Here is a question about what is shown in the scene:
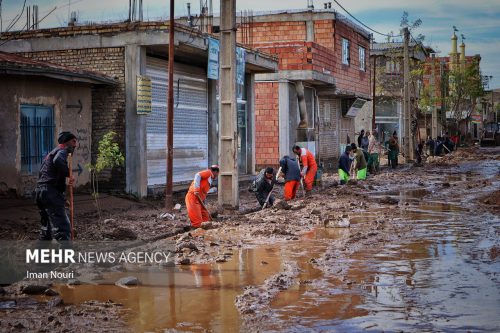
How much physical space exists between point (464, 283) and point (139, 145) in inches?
423

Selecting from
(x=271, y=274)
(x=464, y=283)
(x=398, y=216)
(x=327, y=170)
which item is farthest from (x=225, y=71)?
(x=327, y=170)

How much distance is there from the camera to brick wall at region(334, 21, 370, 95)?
108ft

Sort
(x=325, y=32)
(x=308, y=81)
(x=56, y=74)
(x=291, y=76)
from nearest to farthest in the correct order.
Answer: (x=56, y=74), (x=291, y=76), (x=308, y=81), (x=325, y=32)

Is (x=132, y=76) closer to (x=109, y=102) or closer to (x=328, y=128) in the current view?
(x=109, y=102)

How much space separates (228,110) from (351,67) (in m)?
20.6

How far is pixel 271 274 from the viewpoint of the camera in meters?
8.51

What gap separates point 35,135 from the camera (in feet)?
48.7

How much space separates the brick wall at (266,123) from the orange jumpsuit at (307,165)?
27.1ft

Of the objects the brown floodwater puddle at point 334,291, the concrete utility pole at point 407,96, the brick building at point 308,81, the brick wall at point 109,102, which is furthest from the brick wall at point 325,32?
the brown floodwater puddle at point 334,291

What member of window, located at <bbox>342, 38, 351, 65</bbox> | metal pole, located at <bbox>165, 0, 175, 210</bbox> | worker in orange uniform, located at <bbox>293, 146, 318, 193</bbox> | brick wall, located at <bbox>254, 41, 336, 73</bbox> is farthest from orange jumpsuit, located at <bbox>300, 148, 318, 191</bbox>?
window, located at <bbox>342, 38, 351, 65</bbox>

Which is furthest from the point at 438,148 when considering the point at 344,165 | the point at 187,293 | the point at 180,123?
the point at 187,293

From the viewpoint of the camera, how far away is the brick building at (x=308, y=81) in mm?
27688

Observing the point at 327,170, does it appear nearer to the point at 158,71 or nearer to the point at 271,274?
the point at 158,71

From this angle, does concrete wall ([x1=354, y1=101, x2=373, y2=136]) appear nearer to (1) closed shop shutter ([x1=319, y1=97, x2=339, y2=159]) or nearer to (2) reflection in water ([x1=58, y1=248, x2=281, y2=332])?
(1) closed shop shutter ([x1=319, y1=97, x2=339, y2=159])
